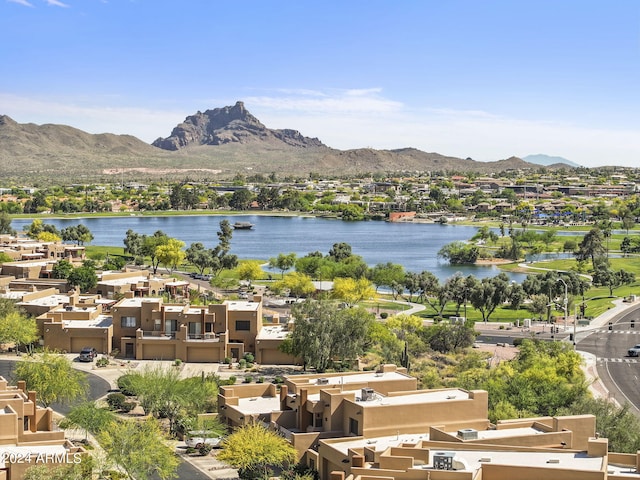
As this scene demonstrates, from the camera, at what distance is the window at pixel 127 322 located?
2293 inches

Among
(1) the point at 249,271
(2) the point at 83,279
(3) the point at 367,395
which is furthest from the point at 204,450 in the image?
(1) the point at 249,271

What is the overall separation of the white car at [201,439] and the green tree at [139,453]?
189 inches

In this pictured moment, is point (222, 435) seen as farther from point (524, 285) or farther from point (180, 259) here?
point (180, 259)

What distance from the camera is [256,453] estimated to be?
112 ft

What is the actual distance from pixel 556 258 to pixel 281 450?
103m

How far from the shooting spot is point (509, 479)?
1027 inches

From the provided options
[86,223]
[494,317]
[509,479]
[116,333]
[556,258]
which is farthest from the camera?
[86,223]

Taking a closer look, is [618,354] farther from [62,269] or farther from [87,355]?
[62,269]

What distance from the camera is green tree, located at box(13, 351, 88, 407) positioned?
42406mm

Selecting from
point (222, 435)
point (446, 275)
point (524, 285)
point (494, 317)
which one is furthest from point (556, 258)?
point (222, 435)

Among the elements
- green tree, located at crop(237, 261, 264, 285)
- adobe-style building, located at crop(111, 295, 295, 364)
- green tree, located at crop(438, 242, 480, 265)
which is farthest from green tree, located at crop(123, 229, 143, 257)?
adobe-style building, located at crop(111, 295, 295, 364)

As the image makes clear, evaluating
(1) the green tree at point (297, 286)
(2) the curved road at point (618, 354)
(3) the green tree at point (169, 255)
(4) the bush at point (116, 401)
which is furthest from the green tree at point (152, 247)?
(4) the bush at point (116, 401)

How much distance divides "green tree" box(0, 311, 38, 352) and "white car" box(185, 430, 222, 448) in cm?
1965

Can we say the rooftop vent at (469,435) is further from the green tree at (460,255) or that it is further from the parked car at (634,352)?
the green tree at (460,255)
